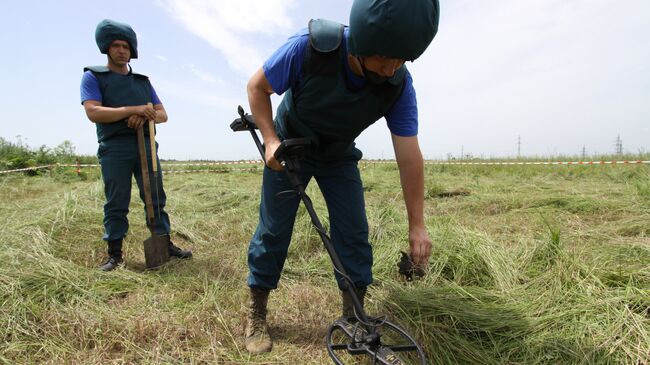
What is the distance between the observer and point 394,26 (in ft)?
4.11

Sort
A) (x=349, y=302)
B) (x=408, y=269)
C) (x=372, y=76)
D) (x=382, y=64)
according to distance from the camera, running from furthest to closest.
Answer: (x=408, y=269), (x=349, y=302), (x=372, y=76), (x=382, y=64)

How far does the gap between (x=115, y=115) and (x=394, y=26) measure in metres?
2.39

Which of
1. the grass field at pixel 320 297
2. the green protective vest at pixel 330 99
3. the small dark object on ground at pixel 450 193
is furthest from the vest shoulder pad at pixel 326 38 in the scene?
the small dark object on ground at pixel 450 193

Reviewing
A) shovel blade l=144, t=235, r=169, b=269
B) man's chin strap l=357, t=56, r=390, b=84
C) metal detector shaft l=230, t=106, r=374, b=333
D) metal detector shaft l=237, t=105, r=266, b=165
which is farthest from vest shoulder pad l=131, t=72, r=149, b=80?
man's chin strap l=357, t=56, r=390, b=84

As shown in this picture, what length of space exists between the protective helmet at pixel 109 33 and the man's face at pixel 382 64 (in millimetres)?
2320

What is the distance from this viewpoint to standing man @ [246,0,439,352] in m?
1.30

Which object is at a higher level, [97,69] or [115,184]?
[97,69]

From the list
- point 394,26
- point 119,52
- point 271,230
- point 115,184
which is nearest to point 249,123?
point 271,230

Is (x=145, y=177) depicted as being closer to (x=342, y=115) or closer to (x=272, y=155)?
(x=272, y=155)

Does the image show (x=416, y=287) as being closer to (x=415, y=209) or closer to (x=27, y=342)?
(x=415, y=209)

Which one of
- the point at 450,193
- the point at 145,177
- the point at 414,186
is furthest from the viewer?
the point at 450,193

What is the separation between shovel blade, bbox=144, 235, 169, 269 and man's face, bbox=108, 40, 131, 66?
1389 millimetres

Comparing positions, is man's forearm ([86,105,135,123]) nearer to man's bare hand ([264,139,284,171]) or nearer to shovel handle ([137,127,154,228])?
shovel handle ([137,127,154,228])

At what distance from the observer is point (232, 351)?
186cm
